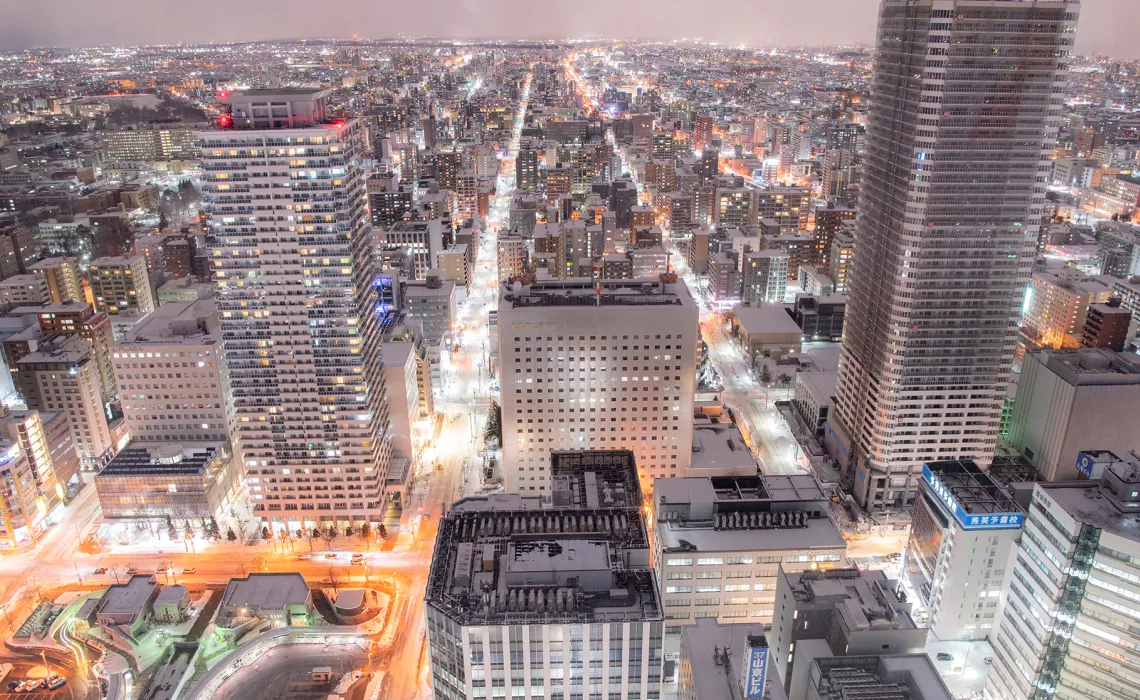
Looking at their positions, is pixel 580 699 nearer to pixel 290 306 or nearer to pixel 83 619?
pixel 290 306

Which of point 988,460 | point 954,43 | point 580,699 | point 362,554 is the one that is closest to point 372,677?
point 362,554

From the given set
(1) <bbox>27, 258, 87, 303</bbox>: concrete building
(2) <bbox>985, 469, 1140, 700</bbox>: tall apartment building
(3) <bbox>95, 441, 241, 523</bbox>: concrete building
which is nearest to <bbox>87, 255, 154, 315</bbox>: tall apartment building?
(1) <bbox>27, 258, 87, 303</bbox>: concrete building

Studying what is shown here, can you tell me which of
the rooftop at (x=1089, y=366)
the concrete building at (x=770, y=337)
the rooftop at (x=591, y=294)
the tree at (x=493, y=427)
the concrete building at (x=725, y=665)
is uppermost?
the rooftop at (x=591, y=294)

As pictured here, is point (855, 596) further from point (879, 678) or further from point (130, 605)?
point (130, 605)

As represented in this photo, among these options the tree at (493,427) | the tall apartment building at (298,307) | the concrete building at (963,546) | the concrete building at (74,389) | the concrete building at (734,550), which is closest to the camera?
the concrete building at (734,550)

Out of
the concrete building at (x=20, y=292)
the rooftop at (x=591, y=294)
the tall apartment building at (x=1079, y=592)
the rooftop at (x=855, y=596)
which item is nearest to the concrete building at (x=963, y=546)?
the tall apartment building at (x=1079, y=592)

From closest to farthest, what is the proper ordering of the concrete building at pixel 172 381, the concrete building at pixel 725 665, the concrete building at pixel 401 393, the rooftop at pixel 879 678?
the concrete building at pixel 725 665
the rooftop at pixel 879 678
the concrete building at pixel 172 381
the concrete building at pixel 401 393

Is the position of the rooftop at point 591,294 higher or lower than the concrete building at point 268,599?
higher

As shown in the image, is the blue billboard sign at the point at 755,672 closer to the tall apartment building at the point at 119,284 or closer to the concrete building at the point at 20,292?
the tall apartment building at the point at 119,284
